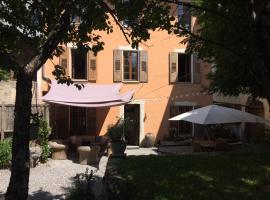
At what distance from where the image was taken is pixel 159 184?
25.9 ft

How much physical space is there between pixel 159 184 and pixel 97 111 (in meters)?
13.9

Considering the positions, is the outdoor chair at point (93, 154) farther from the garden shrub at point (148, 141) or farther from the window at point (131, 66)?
the window at point (131, 66)

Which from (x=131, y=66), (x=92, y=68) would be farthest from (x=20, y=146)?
(x=131, y=66)

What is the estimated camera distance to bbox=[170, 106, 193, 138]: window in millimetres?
22531

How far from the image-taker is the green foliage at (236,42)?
600 cm

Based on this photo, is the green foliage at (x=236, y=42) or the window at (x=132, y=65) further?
the window at (x=132, y=65)

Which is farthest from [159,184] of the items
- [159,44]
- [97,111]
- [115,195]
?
[159,44]

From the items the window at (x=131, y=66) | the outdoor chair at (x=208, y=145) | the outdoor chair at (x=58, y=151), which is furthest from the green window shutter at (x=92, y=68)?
the outdoor chair at (x=208, y=145)

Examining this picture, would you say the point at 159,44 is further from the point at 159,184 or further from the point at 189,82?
the point at 159,184

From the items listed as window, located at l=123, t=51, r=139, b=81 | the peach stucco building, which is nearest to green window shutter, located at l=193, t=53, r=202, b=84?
the peach stucco building

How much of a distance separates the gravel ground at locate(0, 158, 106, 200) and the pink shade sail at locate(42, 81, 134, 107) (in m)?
2.61

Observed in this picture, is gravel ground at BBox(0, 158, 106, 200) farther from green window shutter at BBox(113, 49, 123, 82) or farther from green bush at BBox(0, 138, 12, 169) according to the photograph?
green window shutter at BBox(113, 49, 123, 82)

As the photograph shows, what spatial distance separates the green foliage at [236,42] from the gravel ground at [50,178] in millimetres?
4924

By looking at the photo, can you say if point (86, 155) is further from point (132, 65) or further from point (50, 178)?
point (132, 65)
